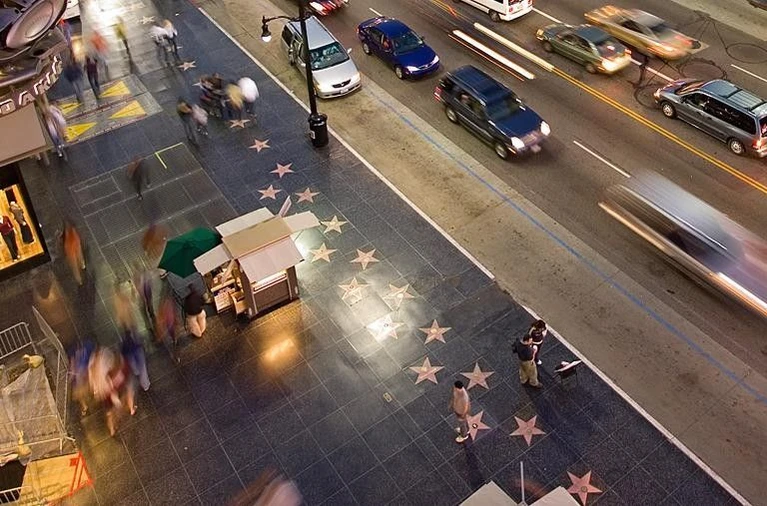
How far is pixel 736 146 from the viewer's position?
77.0 ft

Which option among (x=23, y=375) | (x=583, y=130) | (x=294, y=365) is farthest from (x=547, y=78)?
(x=23, y=375)

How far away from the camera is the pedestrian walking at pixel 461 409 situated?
1454 cm

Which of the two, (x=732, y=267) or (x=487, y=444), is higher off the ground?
(x=732, y=267)

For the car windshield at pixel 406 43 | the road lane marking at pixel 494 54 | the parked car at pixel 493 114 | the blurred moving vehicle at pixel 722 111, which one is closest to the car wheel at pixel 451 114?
the parked car at pixel 493 114

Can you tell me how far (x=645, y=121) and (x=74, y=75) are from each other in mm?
22301

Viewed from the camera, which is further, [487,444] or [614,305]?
[614,305]

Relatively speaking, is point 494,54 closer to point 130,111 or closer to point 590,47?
point 590,47

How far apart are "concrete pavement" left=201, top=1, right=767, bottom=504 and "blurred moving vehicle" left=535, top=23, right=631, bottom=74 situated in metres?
7.67

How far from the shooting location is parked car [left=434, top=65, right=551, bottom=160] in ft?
76.5

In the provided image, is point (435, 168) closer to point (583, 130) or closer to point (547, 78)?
point (583, 130)

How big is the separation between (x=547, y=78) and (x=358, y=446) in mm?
18444

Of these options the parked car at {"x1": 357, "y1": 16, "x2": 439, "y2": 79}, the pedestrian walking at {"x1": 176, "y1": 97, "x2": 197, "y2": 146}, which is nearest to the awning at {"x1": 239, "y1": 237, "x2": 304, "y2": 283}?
the pedestrian walking at {"x1": 176, "y1": 97, "x2": 197, "y2": 146}

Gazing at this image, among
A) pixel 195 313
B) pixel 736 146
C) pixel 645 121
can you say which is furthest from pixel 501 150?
pixel 195 313

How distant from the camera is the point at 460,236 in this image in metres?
20.8
